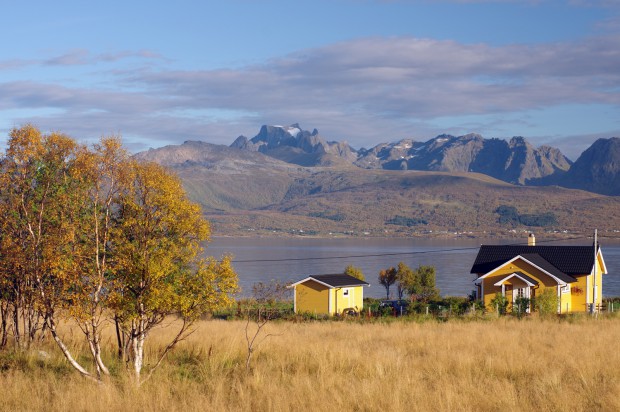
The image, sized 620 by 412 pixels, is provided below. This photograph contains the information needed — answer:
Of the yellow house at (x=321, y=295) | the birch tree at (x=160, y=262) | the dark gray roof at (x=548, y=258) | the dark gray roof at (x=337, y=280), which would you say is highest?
the birch tree at (x=160, y=262)

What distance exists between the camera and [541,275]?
4669cm

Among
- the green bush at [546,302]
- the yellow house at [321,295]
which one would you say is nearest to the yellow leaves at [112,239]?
the green bush at [546,302]

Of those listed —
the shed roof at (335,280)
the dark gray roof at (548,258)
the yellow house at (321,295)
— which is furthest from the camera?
the shed roof at (335,280)

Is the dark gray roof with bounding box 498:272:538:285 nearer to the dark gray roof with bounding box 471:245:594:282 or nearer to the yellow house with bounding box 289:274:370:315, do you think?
the dark gray roof with bounding box 471:245:594:282

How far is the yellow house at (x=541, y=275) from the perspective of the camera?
1826 inches

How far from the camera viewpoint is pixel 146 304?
1568cm

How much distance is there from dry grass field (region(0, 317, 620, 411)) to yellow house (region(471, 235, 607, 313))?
23.0 m

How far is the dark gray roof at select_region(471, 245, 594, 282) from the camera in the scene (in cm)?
4778

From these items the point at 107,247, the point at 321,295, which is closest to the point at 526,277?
the point at 321,295

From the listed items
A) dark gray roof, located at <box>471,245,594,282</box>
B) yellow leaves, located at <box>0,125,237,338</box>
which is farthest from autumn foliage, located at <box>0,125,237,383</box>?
dark gray roof, located at <box>471,245,594,282</box>

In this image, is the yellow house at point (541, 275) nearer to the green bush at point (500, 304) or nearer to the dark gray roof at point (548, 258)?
the dark gray roof at point (548, 258)

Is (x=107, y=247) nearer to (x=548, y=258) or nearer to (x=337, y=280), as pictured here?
(x=337, y=280)

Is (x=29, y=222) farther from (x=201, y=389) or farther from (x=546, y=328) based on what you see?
(x=546, y=328)

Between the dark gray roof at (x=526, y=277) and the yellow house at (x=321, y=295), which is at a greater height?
the dark gray roof at (x=526, y=277)
